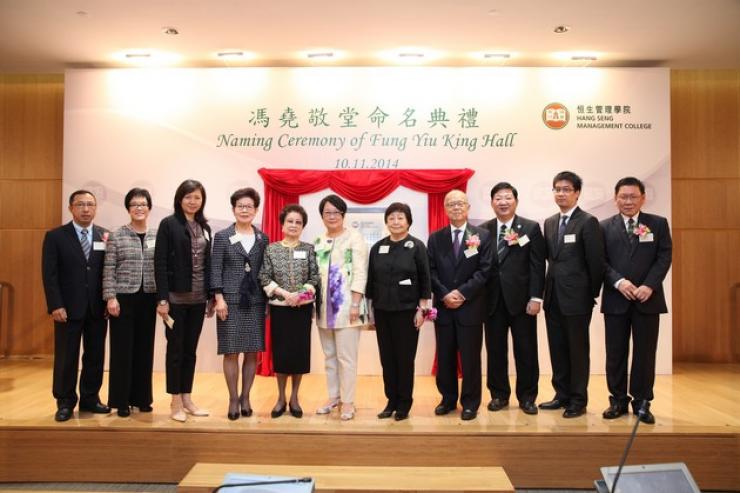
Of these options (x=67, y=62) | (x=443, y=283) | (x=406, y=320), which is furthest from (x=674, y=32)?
(x=67, y=62)

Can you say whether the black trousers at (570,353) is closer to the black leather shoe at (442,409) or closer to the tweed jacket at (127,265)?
the black leather shoe at (442,409)

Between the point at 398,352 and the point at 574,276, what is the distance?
1.29m

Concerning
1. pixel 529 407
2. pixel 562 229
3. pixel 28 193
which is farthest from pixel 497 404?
pixel 28 193

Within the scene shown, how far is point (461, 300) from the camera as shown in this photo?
3744mm

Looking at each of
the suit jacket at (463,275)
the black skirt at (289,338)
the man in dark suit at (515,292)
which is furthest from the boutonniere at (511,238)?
the black skirt at (289,338)

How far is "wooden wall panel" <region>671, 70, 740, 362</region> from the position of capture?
6.21m

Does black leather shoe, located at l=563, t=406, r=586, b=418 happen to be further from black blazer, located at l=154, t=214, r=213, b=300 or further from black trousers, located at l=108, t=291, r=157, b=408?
black trousers, located at l=108, t=291, r=157, b=408

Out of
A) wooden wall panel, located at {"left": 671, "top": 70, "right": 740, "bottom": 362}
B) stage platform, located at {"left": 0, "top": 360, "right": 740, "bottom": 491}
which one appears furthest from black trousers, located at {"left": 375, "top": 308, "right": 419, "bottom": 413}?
wooden wall panel, located at {"left": 671, "top": 70, "right": 740, "bottom": 362}

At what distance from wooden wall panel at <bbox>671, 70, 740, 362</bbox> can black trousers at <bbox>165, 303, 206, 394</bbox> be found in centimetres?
518

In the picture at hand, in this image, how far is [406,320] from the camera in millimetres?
3701

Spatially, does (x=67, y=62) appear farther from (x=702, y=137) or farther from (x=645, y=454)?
(x=702, y=137)

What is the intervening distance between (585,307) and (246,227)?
7.67 feet

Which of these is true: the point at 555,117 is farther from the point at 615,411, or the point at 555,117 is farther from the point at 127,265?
the point at 127,265

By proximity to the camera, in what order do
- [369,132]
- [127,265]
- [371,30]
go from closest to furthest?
[127,265], [371,30], [369,132]
